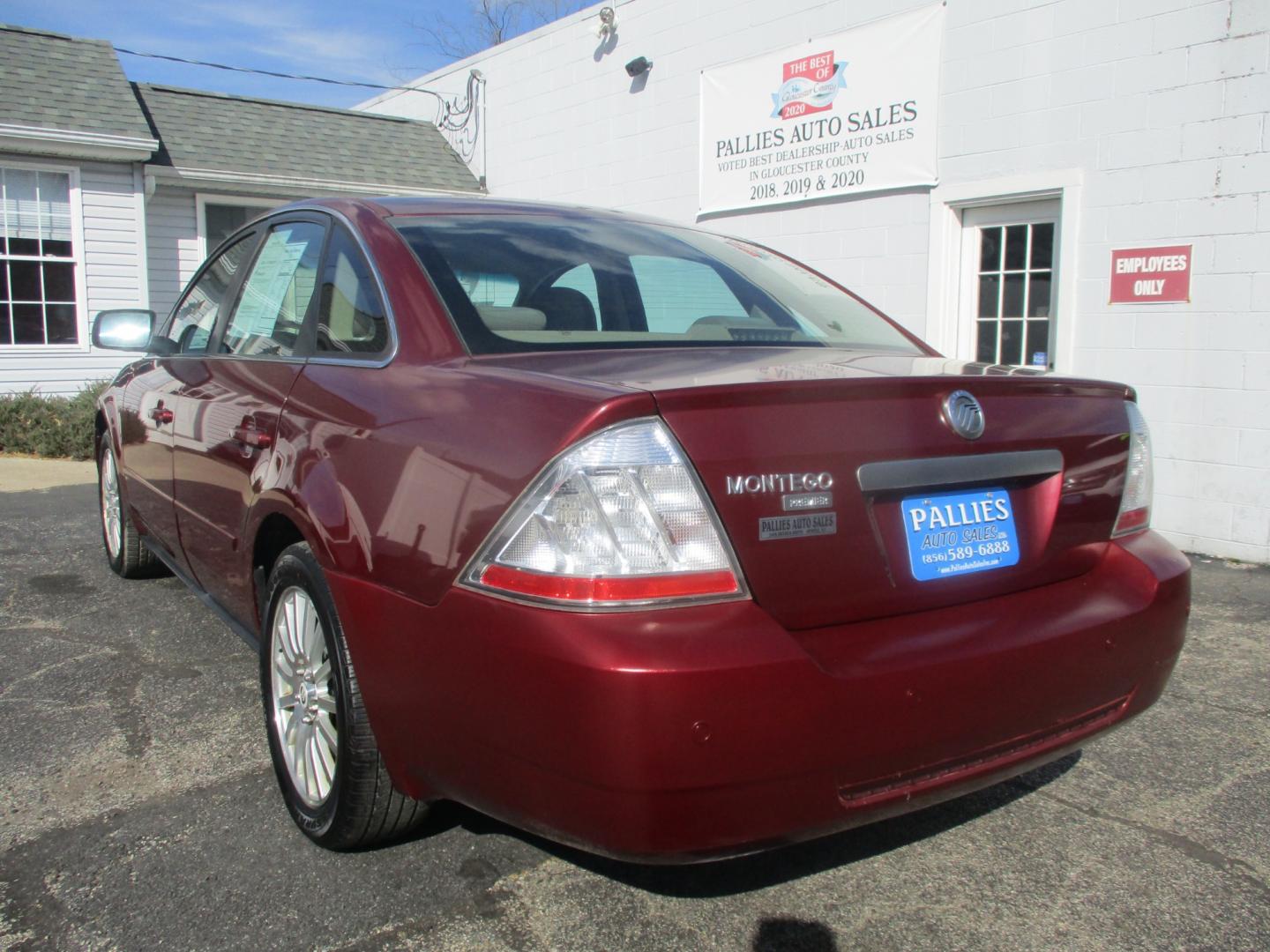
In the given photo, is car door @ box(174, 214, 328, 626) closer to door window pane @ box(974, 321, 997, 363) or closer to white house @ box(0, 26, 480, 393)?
door window pane @ box(974, 321, 997, 363)

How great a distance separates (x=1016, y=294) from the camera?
772cm

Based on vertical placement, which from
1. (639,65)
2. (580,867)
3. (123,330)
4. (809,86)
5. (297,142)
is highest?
(639,65)

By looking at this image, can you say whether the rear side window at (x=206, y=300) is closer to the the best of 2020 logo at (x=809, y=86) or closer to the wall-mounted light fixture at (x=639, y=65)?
the the best of 2020 logo at (x=809, y=86)

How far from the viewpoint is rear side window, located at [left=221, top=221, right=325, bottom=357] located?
311cm

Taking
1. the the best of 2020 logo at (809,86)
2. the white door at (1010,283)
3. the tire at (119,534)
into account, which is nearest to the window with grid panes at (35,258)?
the tire at (119,534)

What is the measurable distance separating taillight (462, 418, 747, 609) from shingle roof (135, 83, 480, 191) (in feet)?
40.9

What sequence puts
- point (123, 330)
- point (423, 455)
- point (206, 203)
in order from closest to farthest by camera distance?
1. point (423, 455)
2. point (123, 330)
3. point (206, 203)

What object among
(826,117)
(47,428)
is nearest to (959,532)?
(826,117)

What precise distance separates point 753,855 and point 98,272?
39.4 ft

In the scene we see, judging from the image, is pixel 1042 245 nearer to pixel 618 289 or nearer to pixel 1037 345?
pixel 1037 345

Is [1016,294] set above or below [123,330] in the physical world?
above

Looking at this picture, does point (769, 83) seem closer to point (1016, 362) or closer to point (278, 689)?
point (1016, 362)

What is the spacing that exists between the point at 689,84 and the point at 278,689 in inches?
350

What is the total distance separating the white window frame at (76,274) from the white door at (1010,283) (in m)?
9.56
